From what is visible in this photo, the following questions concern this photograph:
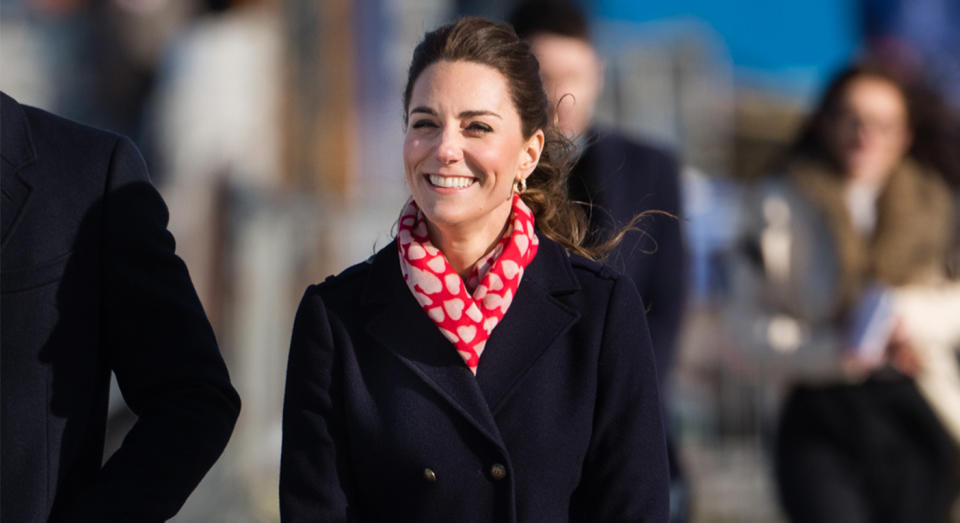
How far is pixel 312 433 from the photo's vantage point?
2654 mm

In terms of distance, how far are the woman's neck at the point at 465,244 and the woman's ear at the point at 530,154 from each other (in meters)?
0.13

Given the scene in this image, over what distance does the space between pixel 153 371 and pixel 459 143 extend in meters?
0.63

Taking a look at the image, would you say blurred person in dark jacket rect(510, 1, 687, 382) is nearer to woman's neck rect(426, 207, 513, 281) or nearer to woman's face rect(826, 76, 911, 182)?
woman's face rect(826, 76, 911, 182)

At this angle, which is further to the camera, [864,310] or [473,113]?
[864,310]

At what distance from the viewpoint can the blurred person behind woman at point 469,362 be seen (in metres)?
2.66

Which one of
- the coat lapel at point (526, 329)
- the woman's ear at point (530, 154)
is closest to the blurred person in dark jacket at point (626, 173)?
the woman's ear at point (530, 154)

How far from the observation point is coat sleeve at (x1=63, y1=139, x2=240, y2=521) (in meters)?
2.54

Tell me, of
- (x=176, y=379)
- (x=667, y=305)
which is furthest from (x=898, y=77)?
(x=176, y=379)

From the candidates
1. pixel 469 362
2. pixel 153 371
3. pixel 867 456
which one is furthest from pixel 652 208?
pixel 153 371

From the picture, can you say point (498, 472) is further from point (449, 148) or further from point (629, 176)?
point (629, 176)

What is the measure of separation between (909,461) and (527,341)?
2701 millimetres

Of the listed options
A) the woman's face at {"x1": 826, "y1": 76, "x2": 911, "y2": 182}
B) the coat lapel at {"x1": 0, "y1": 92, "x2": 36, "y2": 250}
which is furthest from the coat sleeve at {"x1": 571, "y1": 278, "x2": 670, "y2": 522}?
the woman's face at {"x1": 826, "y1": 76, "x2": 911, "y2": 182}

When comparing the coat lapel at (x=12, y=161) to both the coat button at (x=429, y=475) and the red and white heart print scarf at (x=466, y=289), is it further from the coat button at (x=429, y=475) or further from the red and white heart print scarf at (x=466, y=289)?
the coat button at (x=429, y=475)

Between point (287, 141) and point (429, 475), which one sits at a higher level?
point (429, 475)
